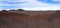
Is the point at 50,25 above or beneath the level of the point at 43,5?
beneath

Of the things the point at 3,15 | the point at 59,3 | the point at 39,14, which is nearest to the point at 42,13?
the point at 39,14

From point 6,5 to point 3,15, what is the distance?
61 mm

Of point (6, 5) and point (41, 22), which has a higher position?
point (6, 5)

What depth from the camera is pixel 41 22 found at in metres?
0.73

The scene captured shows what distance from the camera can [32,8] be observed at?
727 mm

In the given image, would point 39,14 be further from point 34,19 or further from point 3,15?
point 3,15

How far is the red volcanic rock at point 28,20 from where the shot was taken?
724 millimetres

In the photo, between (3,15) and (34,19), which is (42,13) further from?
→ (3,15)

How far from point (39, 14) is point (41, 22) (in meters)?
0.05

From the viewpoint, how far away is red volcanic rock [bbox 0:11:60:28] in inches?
28.5

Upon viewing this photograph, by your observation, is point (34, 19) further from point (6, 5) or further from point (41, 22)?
point (6, 5)

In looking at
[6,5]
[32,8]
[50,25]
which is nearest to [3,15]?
[6,5]

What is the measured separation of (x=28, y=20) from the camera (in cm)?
73

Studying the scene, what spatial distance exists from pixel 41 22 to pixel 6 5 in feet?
0.75
